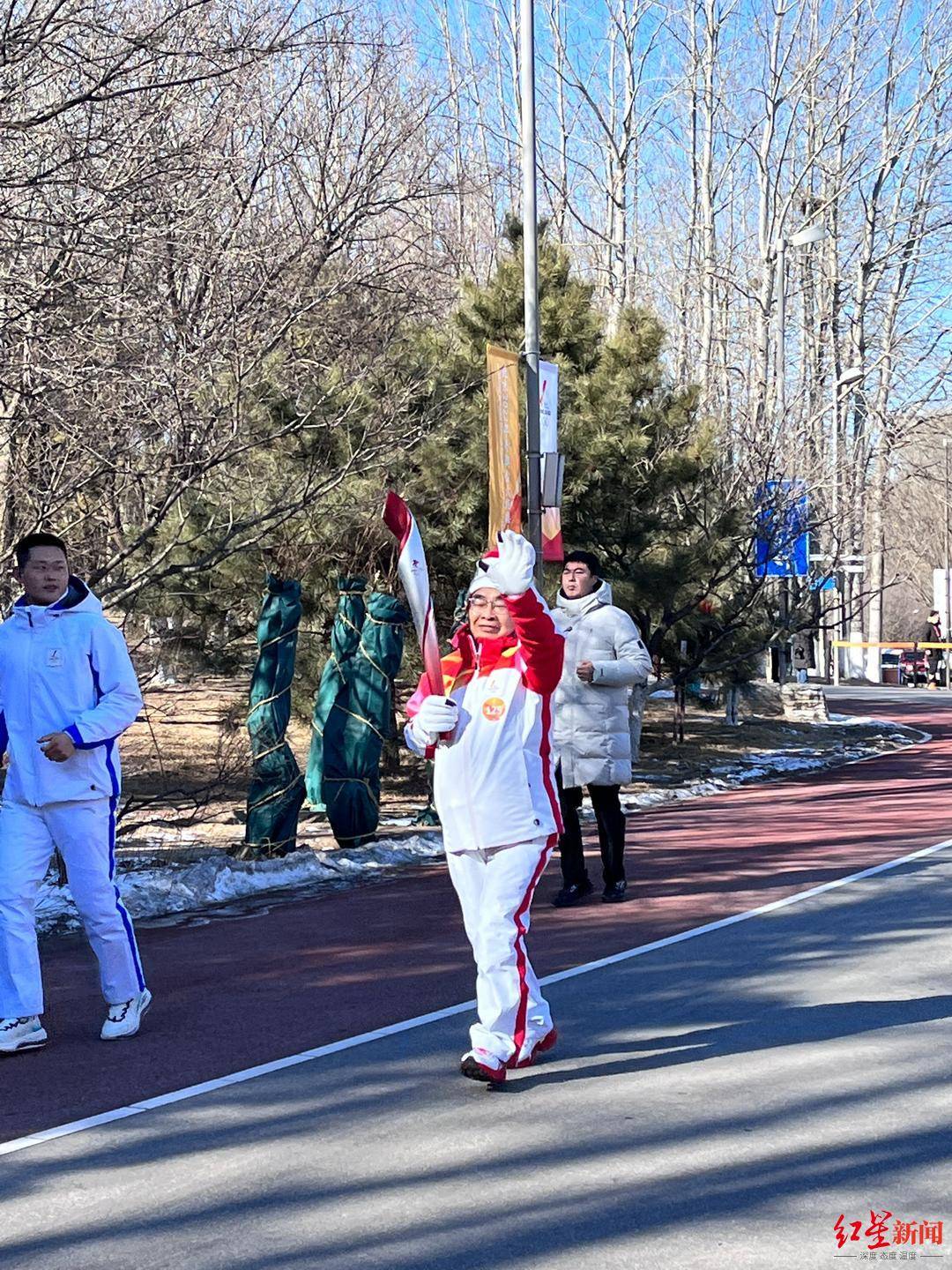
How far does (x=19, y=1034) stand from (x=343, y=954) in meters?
2.39

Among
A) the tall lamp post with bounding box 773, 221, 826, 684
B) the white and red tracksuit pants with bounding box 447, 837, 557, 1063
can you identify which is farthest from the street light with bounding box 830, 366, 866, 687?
the white and red tracksuit pants with bounding box 447, 837, 557, 1063

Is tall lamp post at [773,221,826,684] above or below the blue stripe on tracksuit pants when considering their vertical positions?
above

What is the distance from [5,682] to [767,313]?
2881 cm

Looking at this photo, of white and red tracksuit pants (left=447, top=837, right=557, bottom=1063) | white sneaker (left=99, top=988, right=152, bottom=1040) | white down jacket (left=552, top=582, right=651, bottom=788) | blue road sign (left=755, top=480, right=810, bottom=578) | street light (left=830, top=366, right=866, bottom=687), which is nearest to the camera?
white and red tracksuit pants (left=447, top=837, right=557, bottom=1063)

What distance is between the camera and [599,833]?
9.87 metres

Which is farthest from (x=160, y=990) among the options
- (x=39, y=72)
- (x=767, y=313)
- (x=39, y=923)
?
(x=767, y=313)

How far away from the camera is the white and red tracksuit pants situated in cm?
583

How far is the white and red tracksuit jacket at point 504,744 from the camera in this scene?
5.99 metres

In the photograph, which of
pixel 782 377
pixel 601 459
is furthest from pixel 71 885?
pixel 782 377

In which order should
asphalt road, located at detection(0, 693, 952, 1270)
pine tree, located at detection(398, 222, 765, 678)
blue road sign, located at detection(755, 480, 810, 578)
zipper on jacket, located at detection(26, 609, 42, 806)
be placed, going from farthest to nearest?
blue road sign, located at detection(755, 480, 810, 578)
pine tree, located at detection(398, 222, 765, 678)
zipper on jacket, located at detection(26, 609, 42, 806)
asphalt road, located at detection(0, 693, 952, 1270)

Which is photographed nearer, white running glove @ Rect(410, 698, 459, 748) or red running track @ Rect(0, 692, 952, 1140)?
white running glove @ Rect(410, 698, 459, 748)

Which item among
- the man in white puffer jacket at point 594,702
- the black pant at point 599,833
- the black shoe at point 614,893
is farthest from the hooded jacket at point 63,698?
the black shoe at point 614,893

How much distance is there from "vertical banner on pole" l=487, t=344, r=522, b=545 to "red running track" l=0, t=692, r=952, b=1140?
2.99m

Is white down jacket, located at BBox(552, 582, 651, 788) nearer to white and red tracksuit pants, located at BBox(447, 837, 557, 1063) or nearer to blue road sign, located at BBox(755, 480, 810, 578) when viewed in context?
white and red tracksuit pants, located at BBox(447, 837, 557, 1063)
